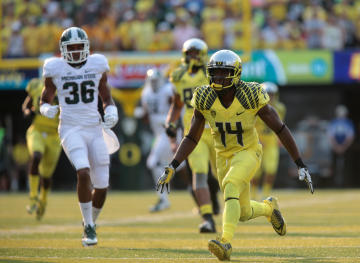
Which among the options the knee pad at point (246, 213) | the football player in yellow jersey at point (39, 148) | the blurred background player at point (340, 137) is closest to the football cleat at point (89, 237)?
the knee pad at point (246, 213)

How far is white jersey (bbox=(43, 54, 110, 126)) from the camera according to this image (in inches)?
307

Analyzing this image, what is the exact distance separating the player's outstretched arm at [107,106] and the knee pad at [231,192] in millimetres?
1575

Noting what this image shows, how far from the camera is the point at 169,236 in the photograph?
8.45m

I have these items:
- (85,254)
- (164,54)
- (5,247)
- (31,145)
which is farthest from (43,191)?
(164,54)

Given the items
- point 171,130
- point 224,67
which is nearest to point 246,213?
point 224,67

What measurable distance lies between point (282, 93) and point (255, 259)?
12970mm

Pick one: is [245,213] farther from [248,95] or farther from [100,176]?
[100,176]

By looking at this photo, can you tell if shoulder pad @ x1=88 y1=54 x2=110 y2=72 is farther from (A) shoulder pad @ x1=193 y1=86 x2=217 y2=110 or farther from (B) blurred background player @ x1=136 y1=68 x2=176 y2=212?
(B) blurred background player @ x1=136 y1=68 x2=176 y2=212

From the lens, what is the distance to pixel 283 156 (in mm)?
19250

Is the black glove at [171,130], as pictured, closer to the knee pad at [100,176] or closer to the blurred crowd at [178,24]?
the knee pad at [100,176]

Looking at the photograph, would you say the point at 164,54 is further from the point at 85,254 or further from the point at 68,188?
the point at 85,254

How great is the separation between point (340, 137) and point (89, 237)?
468 inches

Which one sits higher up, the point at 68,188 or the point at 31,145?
the point at 31,145

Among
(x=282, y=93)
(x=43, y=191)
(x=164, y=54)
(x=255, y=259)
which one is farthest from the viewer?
(x=282, y=93)
